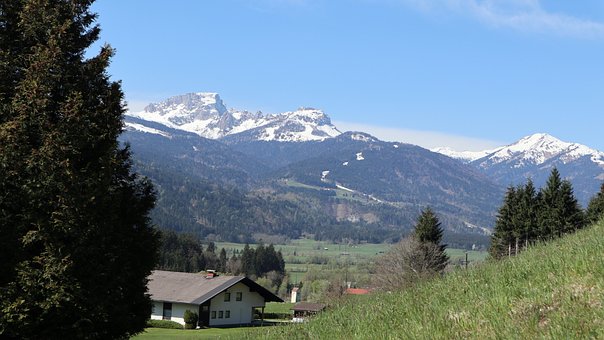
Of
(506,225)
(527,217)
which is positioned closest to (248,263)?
(506,225)

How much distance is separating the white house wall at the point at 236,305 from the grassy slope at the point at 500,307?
60584 mm

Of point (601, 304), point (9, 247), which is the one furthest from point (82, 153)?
point (601, 304)

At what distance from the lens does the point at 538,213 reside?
182 ft

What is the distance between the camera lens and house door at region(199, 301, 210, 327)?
68.2m

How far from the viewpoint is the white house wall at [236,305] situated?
70.2 metres

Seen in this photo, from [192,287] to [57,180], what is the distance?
59.6 metres

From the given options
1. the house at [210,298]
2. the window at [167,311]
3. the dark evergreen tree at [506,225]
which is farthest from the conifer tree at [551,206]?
the window at [167,311]

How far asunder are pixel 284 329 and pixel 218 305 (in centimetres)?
6050

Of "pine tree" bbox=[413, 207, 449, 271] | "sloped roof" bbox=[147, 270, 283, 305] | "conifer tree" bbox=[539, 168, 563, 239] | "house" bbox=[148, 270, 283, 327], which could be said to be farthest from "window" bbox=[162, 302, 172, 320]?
"conifer tree" bbox=[539, 168, 563, 239]

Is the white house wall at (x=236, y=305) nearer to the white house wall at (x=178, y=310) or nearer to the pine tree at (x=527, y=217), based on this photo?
the white house wall at (x=178, y=310)

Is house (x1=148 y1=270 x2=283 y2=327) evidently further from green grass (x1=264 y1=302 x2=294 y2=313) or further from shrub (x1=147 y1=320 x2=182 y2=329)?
green grass (x1=264 y1=302 x2=294 y2=313)

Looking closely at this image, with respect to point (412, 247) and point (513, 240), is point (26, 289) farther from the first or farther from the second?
point (513, 240)

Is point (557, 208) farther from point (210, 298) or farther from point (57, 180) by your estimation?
point (57, 180)

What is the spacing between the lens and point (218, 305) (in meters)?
70.3
